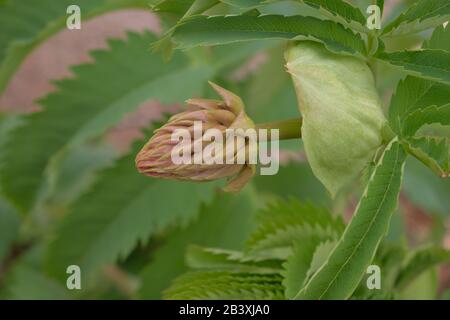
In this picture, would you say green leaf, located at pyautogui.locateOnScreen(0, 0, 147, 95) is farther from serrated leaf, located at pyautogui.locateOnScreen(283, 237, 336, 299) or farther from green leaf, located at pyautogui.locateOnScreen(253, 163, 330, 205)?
serrated leaf, located at pyautogui.locateOnScreen(283, 237, 336, 299)

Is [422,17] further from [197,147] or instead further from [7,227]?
[7,227]

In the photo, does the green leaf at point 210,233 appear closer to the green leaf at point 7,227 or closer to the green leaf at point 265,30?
the green leaf at point 7,227

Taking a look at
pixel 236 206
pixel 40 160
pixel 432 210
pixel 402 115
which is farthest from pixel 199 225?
pixel 402 115

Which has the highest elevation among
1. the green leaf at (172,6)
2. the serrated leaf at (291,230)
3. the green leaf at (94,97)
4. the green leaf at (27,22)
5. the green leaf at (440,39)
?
the green leaf at (27,22)

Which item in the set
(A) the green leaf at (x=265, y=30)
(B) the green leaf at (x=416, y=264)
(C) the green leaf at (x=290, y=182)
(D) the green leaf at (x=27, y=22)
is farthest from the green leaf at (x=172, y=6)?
(C) the green leaf at (x=290, y=182)

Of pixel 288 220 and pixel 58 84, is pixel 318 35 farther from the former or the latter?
pixel 58 84

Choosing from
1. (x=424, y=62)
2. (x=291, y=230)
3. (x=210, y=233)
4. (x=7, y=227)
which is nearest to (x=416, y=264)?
(x=291, y=230)
